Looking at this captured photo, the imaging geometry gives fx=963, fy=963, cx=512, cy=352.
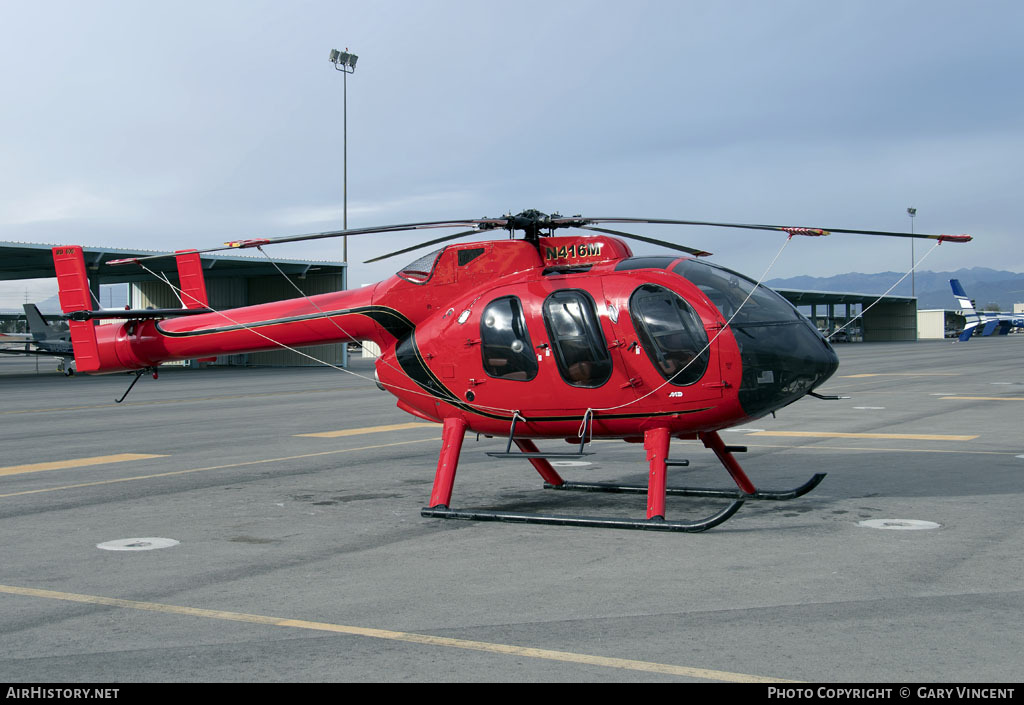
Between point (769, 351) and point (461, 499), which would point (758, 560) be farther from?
point (461, 499)

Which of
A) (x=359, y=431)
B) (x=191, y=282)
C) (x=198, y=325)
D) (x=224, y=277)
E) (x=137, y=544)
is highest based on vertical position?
(x=224, y=277)

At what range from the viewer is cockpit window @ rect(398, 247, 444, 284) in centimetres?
1107

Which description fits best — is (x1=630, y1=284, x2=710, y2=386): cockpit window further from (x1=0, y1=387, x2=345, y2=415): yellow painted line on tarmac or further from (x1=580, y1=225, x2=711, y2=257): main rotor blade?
(x1=0, y1=387, x2=345, y2=415): yellow painted line on tarmac

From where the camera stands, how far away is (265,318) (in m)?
11.9

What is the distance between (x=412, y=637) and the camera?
5.99 m

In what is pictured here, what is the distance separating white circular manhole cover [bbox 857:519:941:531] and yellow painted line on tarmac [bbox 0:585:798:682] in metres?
4.78

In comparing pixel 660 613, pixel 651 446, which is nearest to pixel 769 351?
pixel 651 446

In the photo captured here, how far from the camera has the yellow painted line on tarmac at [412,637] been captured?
17.3 ft

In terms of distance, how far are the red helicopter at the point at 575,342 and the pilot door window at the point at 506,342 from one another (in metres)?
0.02

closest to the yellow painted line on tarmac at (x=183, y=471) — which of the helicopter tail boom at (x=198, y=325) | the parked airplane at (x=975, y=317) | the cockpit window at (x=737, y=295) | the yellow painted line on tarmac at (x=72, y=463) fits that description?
the helicopter tail boom at (x=198, y=325)

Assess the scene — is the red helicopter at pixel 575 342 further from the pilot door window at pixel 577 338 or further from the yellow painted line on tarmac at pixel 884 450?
the yellow painted line on tarmac at pixel 884 450

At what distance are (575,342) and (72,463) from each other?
9.36 meters

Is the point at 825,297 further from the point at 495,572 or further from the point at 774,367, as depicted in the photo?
the point at 495,572

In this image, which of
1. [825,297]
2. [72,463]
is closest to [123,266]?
[72,463]
